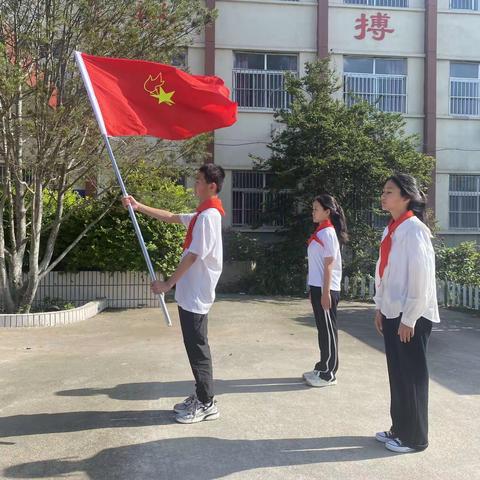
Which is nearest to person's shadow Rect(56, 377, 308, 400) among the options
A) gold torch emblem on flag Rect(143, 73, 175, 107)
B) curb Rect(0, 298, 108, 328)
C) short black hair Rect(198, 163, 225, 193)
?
short black hair Rect(198, 163, 225, 193)

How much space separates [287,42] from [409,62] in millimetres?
3778

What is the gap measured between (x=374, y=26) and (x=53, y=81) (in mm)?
11471

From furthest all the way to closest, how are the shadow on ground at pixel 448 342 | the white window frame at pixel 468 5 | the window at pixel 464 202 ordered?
1. the window at pixel 464 202
2. the white window frame at pixel 468 5
3. the shadow on ground at pixel 448 342

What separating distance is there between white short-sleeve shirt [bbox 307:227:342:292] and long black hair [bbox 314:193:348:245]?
0.50 ft

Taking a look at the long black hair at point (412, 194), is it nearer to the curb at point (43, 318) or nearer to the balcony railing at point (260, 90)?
the curb at point (43, 318)

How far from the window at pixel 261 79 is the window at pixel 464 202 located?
5830 millimetres

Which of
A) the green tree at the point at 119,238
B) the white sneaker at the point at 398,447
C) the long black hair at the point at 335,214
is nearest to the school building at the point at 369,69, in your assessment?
the green tree at the point at 119,238

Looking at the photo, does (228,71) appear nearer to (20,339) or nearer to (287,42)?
(287,42)

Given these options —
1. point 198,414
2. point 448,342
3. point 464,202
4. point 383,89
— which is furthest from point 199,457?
point 464,202

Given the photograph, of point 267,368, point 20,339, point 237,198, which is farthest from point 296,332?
point 237,198

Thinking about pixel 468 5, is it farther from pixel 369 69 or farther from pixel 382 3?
pixel 369 69

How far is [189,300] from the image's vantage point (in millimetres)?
4113

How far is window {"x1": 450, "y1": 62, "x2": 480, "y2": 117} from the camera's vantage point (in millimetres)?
16750

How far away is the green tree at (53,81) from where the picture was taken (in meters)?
7.55
